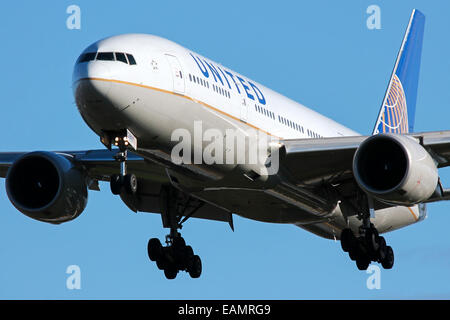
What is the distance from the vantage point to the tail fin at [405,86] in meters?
39.4

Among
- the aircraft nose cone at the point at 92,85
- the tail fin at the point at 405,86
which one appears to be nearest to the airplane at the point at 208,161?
the aircraft nose cone at the point at 92,85

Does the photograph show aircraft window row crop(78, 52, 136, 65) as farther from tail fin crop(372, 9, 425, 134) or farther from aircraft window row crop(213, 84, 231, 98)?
tail fin crop(372, 9, 425, 134)

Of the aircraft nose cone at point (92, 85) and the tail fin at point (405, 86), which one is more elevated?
the tail fin at point (405, 86)

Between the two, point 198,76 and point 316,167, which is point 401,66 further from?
point 198,76

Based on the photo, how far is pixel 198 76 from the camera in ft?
83.5

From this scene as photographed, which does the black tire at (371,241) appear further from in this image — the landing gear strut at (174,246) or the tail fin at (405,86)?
the tail fin at (405,86)

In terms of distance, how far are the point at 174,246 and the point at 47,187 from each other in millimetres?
4595

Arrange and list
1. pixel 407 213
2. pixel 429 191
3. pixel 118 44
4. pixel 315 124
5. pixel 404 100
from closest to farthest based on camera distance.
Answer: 1. pixel 118 44
2. pixel 429 191
3. pixel 315 124
4. pixel 407 213
5. pixel 404 100

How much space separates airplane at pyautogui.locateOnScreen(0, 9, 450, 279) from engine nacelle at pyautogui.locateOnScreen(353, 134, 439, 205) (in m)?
0.03

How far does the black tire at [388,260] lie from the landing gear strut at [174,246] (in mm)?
6091

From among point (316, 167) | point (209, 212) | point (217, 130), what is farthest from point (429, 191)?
point (209, 212)

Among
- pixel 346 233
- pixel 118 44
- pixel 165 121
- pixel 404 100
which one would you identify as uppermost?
pixel 404 100

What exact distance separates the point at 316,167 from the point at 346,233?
348 cm

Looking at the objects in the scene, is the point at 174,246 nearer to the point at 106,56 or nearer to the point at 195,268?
the point at 195,268
